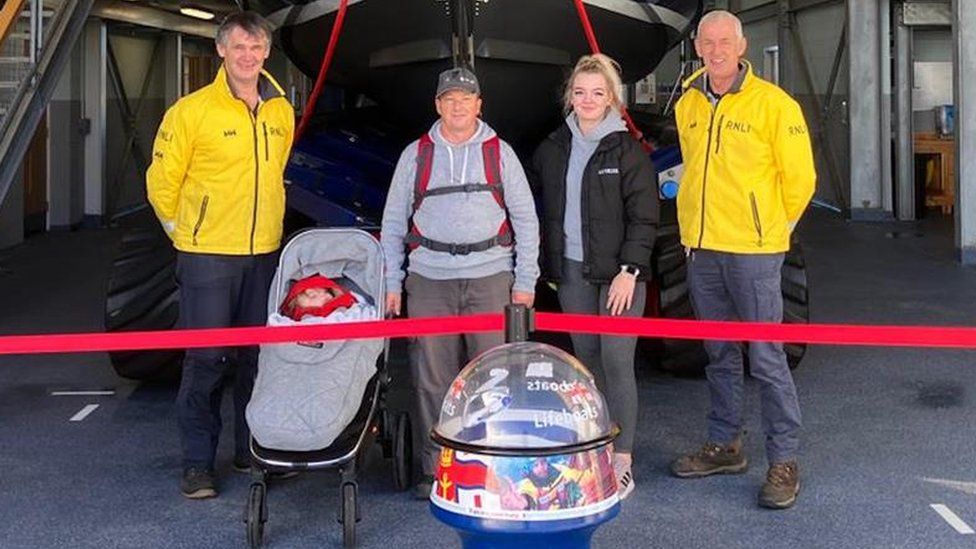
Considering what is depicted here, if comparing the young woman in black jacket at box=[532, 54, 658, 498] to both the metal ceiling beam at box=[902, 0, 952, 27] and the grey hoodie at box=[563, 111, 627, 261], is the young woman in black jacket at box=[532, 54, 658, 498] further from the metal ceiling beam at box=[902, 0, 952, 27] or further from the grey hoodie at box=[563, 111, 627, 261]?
the metal ceiling beam at box=[902, 0, 952, 27]

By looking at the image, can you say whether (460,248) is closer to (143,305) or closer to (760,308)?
(760,308)

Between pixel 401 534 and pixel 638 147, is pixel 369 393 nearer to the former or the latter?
pixel 401 534

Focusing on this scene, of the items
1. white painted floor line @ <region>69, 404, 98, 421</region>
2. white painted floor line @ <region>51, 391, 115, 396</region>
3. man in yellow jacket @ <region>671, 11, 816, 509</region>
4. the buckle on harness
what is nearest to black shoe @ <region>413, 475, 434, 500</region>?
the buckle on harness

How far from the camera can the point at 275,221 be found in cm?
324

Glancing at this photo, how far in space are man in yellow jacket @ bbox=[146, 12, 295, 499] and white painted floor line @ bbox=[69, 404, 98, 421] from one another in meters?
1.04

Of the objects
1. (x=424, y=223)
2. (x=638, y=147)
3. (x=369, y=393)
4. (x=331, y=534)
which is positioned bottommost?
(x=331, y=534)

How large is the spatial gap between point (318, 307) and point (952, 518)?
193 centimetres

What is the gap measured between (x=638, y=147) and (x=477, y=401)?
1.44 meters

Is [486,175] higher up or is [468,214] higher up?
[486,175]

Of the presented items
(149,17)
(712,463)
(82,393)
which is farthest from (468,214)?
(149,17)

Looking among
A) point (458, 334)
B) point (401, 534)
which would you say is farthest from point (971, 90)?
point (401, 534)

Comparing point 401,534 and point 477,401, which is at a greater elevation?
point 477,401

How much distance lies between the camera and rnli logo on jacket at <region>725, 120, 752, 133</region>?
3.02 metres

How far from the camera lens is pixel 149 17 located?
38.7ft
